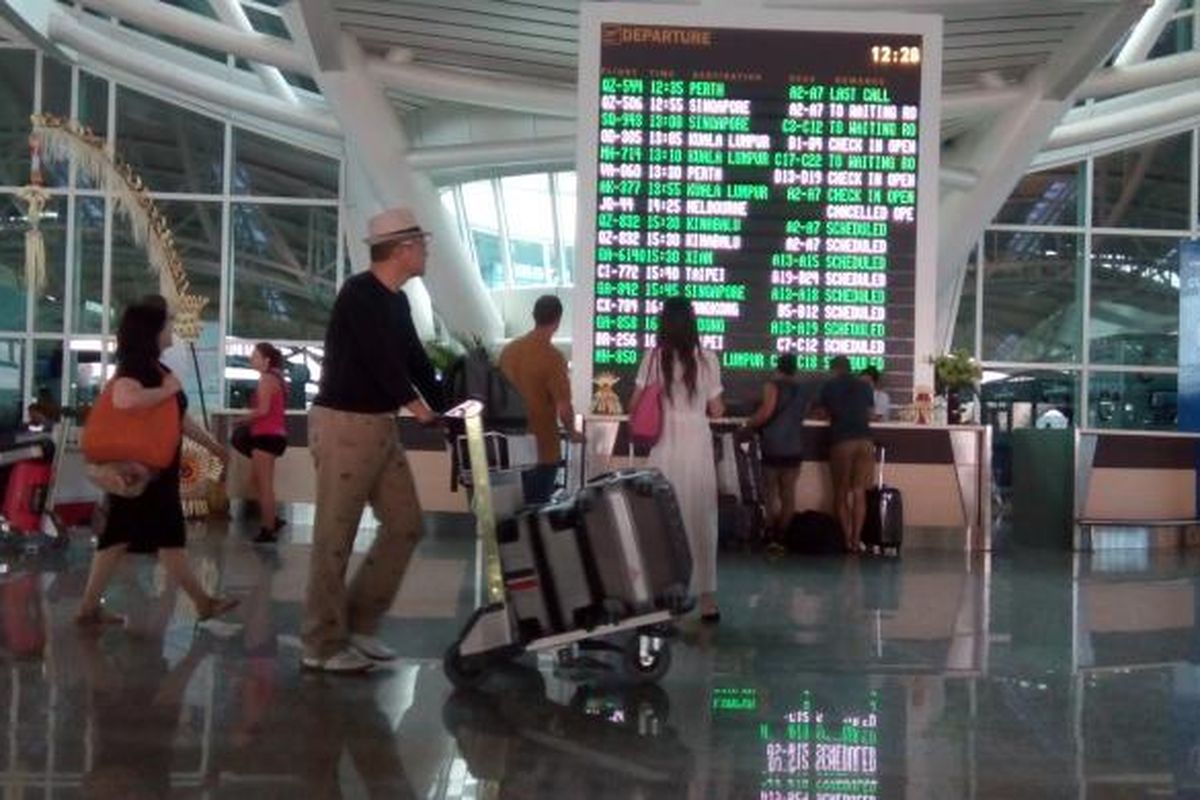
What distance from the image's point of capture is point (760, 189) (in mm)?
12742

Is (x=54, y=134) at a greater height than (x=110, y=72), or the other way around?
(x=110, y=72)

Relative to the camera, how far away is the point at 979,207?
67.1ft

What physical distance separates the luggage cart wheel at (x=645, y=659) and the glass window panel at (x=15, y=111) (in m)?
20.8

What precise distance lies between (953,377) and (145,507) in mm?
8734

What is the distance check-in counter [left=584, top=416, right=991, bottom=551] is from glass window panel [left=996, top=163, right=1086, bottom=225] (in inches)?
505

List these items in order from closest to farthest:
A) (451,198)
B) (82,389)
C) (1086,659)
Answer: (1086,659) → (82,389) → (451,198)

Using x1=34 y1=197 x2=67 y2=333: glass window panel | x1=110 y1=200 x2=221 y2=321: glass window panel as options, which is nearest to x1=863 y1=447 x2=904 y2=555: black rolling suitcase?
x1=110 y1=200 x2=221 y2=321: glass window panel

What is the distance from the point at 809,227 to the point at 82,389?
14.7 meters

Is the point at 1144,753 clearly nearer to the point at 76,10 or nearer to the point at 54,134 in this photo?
the point at 54,134

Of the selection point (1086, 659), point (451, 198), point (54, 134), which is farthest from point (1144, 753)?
point (451, 198)

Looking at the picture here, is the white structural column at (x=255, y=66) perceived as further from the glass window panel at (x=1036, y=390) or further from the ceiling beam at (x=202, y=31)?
the glass window panel at (x=1036, y=390)

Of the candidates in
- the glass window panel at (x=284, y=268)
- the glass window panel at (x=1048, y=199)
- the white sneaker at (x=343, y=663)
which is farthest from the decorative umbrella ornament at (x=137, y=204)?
the glass window panel at (x=1048, y=199)

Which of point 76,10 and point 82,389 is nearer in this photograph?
point 76,10

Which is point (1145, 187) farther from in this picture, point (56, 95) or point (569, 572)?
point (569, 572)
